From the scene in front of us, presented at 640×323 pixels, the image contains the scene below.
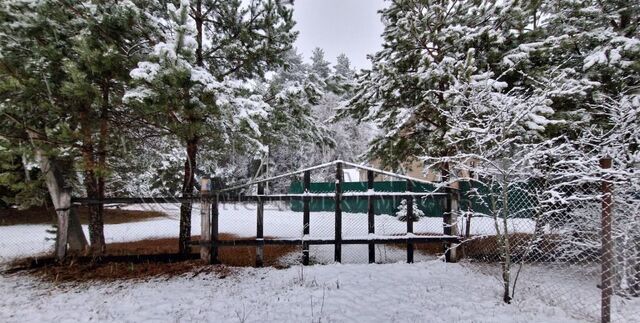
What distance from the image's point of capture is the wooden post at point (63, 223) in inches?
222

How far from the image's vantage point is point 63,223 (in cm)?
565

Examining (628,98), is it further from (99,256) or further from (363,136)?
(363,136)

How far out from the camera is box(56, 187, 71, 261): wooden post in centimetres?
564

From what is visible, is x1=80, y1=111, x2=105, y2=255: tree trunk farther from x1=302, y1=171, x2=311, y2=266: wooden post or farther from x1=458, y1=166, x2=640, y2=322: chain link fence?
x1=458, y1=166, x2=640, y2=322: chain link fence

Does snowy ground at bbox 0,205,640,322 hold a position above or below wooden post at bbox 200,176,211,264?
below

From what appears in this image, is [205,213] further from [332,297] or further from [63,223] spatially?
[332,297]

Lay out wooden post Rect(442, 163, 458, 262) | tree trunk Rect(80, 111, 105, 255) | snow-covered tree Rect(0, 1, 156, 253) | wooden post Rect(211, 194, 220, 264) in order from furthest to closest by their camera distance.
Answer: wooden post Rect(442, 163, 458, 262) → wooden post Rect(211, 194, 220, 264) → tree trunk Rect(80, 111, 105, 255) → snow-covered tree Rect(0, 1, 156, 253)

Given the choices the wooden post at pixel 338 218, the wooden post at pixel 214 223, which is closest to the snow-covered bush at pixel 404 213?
the wooden post at pixel 338 218

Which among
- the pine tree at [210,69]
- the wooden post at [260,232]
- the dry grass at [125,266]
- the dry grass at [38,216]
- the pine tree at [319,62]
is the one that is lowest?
the dry grass at [38,216]

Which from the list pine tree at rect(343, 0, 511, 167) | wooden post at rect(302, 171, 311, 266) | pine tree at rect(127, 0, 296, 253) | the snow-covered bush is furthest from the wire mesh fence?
pine tree at rect(343, 0, 511, 167)

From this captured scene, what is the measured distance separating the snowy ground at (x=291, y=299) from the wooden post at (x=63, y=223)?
651 millimetres

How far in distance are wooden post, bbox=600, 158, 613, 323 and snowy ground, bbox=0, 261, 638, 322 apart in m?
0.33

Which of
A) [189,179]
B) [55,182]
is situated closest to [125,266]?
[189,179]

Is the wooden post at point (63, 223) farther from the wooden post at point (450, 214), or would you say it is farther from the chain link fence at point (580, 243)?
the wooden post at point (450, 214)
